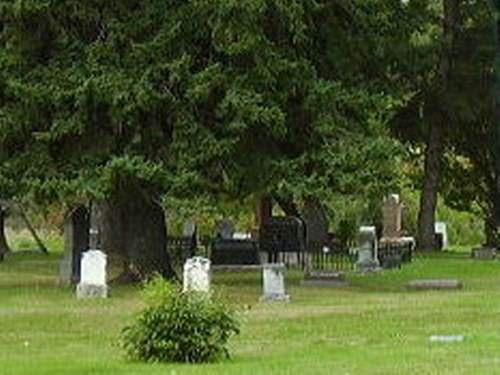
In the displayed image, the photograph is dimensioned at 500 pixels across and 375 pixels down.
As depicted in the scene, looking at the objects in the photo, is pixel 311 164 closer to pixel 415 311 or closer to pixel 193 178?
pixel 193 178

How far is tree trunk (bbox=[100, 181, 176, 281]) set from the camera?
29.8 m

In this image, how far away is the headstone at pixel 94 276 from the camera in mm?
26781

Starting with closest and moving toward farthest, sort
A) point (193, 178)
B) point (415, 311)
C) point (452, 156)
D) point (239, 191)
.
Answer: point (415, 311) → point (193, 178) → point (239, 191) → point (452, 156)

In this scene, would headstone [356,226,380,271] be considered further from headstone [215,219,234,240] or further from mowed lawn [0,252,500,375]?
headstone [215,219,234,240]

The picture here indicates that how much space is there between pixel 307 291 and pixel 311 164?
2.65 metres

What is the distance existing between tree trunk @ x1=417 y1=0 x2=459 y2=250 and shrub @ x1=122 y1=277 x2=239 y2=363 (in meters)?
31.1

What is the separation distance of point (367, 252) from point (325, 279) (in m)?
6.23

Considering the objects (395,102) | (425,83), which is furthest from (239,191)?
(425,83)

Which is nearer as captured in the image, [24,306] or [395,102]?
[24,306]

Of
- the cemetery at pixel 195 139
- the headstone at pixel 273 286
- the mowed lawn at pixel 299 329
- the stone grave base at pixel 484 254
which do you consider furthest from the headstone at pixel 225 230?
the headstone at pixel 273 286

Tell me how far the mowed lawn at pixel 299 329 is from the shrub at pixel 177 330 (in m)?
0.30

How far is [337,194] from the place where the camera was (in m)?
27.8

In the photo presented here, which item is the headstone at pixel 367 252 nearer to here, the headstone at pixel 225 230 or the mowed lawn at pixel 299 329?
the mowed lawn at pixel 299 329

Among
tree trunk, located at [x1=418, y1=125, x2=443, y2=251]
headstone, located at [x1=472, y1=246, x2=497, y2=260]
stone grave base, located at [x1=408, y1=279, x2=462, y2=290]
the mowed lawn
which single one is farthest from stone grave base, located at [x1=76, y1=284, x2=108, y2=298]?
tree trunk, located at [x1=418, y1=125, x2=443, y2=251]
